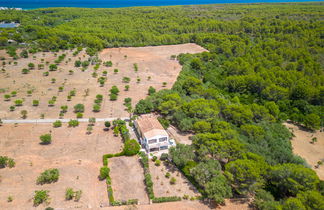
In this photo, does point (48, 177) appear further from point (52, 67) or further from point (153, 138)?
point (52, 67)

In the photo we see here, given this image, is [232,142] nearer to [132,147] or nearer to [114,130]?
[132,147]

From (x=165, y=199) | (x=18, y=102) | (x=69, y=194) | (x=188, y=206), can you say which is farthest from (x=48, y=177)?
(x=18, y=102)

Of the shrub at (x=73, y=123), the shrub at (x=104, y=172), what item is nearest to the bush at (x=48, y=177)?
the shrub at (x=104, y=172)

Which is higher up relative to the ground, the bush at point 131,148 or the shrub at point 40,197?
the bush at point 131,148

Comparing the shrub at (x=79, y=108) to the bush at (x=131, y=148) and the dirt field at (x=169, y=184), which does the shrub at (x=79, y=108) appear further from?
the dirt field at (x=169, y=184)

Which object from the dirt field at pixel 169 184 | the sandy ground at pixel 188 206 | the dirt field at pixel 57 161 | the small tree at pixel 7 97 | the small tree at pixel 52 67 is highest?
the small tree at pixel 52 67

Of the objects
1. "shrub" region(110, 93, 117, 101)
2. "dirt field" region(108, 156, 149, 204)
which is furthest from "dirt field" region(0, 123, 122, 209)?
"shrub" region(110, 93, 117, 101)

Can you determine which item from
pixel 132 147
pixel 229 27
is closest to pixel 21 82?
pixel 132 147
